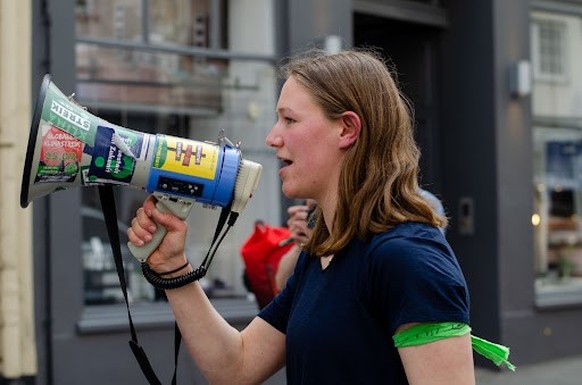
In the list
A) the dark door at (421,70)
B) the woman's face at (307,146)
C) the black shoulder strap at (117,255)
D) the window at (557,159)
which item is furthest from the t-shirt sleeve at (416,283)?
the window at (557,159)

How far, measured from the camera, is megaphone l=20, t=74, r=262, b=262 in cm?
219

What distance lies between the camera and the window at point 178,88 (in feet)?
22.9

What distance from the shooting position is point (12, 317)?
6160mm

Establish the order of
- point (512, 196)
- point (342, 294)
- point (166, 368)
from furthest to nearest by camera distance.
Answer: point (512, 196) → point (166, 368) → point (342, 294)

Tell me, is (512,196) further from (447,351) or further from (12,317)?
(447,351)

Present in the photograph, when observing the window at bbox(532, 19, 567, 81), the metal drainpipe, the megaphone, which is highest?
the window at bbox(532, 19, 567, 81)

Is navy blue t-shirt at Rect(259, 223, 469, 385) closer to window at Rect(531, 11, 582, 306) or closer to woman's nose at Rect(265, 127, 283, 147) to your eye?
woman's nose at Rect(265, 127, 283, 147)

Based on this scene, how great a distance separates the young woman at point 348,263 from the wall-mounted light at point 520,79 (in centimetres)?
692

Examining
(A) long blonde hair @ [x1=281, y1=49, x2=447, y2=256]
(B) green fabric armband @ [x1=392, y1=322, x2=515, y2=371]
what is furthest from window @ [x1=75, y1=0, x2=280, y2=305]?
(B) green fabric armband @ [x1=392, y1=322, x2=515, y2=371]

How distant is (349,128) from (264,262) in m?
2.59

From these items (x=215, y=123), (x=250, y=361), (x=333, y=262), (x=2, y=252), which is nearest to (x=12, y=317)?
(x=2, y=252)

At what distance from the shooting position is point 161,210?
→ 2287 mm

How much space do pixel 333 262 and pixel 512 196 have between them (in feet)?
23.6

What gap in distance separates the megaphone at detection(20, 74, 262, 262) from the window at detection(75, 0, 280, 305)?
4.47 meters
